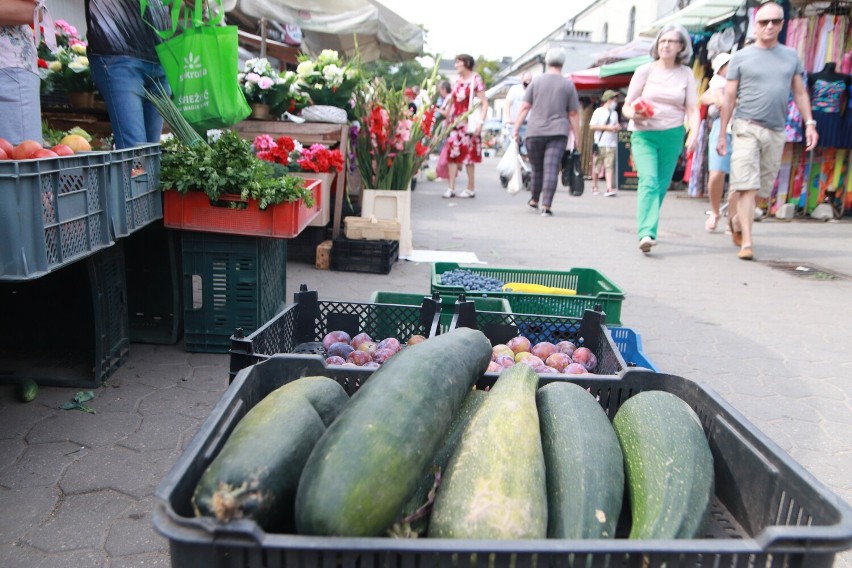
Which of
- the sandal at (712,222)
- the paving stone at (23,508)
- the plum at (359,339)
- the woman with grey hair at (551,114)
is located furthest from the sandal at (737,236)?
the paving stone at (23,508)

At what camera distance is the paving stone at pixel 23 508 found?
233cm

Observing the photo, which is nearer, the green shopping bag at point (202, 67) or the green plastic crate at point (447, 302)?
the green plastic crate at point (447, 302)

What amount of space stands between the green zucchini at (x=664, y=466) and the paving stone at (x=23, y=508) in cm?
199

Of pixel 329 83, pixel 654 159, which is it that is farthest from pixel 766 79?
pixel 329 83

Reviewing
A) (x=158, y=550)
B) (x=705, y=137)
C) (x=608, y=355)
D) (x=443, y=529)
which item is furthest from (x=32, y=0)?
(x=705, y=137)

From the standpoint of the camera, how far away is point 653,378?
6.40ft

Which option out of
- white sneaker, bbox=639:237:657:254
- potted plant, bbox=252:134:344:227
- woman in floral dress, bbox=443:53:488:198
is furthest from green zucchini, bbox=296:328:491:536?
woman in floral dress, bbox=443:53:488:198

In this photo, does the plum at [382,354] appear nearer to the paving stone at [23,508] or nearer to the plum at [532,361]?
the plum at [532,361]

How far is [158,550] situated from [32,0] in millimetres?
2806

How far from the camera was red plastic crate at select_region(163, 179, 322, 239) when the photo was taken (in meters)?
3.88

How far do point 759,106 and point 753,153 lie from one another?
1.55 feet

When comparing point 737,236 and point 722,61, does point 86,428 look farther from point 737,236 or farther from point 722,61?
point 722,61

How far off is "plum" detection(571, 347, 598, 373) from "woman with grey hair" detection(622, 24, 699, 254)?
4893mm

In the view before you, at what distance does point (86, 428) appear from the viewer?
310 cm
